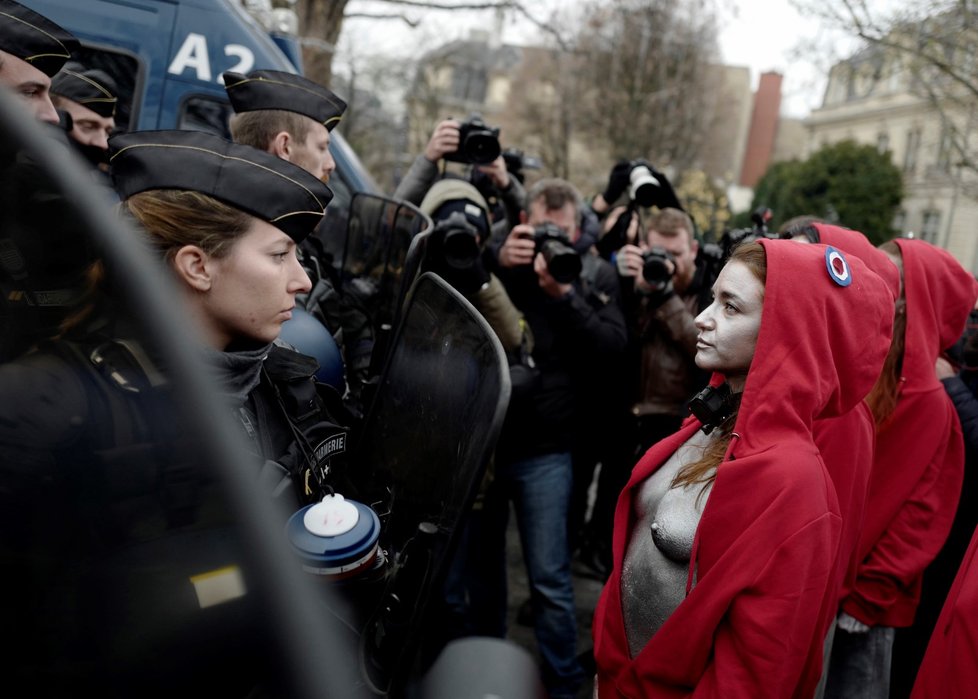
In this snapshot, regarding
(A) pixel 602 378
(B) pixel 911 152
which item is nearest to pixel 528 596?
(A) pixel 602 378

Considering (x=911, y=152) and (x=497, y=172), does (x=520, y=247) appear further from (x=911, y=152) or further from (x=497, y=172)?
(x=911, y=152)

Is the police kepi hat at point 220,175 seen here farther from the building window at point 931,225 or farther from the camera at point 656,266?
the building window at point 931,225

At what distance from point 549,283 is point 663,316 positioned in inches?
25.4

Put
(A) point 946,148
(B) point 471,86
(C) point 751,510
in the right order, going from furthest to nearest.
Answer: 1. (B) point 471,86
2. (A) point 946,148
3. (C) point 751,510

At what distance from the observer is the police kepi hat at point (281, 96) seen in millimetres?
2633

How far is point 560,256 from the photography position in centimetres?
289

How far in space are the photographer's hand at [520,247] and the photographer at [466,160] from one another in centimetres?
77

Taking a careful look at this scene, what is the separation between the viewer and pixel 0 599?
0.78 metres

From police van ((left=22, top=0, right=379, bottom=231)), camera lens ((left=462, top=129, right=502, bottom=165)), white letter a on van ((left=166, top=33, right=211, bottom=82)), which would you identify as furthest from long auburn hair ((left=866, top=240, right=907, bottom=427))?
white letter a on van ((left=166, top=33, right=211, bottom=82))

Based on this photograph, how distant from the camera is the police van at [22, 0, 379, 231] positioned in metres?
3.83

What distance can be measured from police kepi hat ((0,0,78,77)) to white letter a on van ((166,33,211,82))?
5.57 ft

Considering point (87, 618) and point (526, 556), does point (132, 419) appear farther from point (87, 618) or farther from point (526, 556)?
point (526, 556)

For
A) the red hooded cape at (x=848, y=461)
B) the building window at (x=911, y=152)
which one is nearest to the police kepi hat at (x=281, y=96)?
the red hooded cape at (x=848, y=461)

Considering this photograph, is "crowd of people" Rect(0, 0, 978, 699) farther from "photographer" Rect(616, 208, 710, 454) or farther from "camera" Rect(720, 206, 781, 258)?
"camera" Rect(720, 206, 781, 258)
